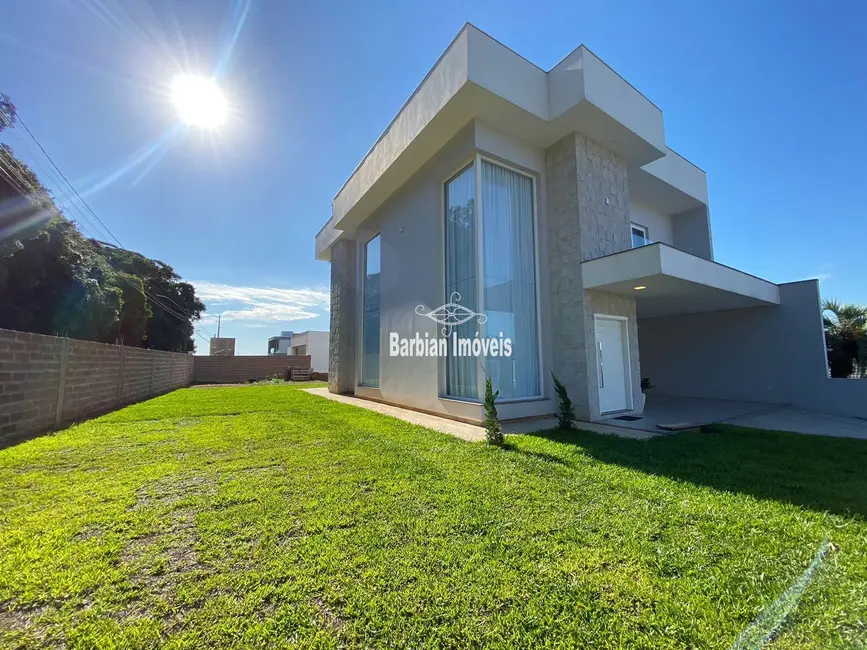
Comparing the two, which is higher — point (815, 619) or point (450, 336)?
point (450, 336)

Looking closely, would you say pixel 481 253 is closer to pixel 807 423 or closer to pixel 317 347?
pixel 807 423

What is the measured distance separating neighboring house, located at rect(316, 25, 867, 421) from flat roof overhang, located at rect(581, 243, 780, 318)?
38mm

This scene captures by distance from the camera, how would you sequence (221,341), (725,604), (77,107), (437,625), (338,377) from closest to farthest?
(437,625) → (725,604) → (77,107) → (338,377) → (221,341)

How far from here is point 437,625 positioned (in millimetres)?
1698

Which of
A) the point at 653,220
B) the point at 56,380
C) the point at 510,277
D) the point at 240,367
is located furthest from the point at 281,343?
the point at 510,277

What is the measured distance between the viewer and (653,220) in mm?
11680

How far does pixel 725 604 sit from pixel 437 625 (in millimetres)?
1523

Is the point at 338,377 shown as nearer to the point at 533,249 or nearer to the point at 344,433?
the point at 344,433

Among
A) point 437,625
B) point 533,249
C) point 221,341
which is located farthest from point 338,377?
point 221,341

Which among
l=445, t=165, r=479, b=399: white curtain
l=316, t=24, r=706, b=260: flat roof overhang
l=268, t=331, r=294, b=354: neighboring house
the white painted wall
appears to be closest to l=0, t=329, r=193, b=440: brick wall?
l=445, t=165, r=479, b=399: white curtain

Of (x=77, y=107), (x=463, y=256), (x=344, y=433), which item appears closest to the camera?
(x=344, y=433)

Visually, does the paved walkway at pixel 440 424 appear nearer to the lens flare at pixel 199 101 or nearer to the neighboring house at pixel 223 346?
the lens flare at pixel 199 101
